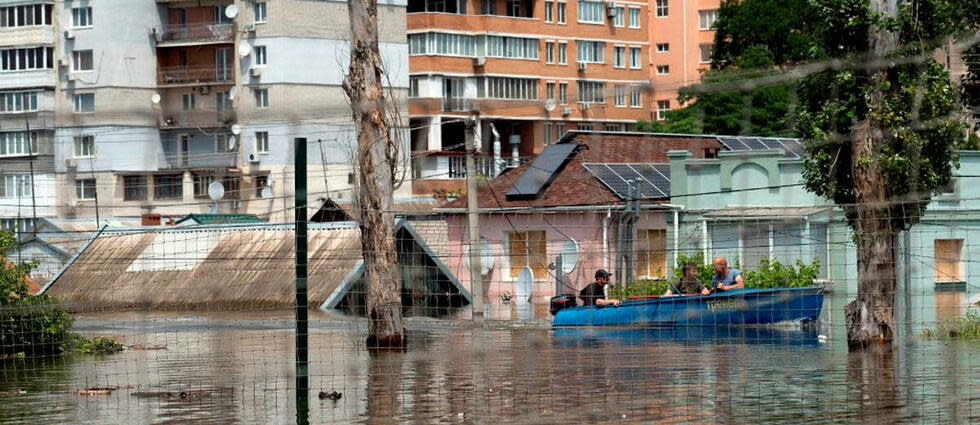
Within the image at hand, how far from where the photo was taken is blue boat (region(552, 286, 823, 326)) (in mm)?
27000

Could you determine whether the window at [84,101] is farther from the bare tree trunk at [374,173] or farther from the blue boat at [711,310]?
the bare tree trunk at [374,173]

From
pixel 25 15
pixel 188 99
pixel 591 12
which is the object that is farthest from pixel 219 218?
pixel 591 12

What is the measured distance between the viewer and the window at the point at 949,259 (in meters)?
30.9

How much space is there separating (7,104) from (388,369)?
58387 millimetres

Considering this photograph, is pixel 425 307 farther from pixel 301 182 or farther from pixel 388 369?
pixel 301 182

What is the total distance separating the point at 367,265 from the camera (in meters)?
23.9

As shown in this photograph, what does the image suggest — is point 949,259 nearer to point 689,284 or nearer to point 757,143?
point 689,284

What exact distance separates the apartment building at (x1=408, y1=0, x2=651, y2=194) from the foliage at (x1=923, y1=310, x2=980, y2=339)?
150 ft

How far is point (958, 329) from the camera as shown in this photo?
1017 inches

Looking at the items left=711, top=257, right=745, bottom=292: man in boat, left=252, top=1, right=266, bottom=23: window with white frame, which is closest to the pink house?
left=711, top=257, right=745, bottom=292: man in boat

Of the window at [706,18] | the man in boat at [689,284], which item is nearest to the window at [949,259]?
the man in boat at [689,284]

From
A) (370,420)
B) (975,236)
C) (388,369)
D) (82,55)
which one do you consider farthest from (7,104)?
(370,420)

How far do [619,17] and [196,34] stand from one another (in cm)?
2236

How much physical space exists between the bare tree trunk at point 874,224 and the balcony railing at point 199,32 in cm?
5404
